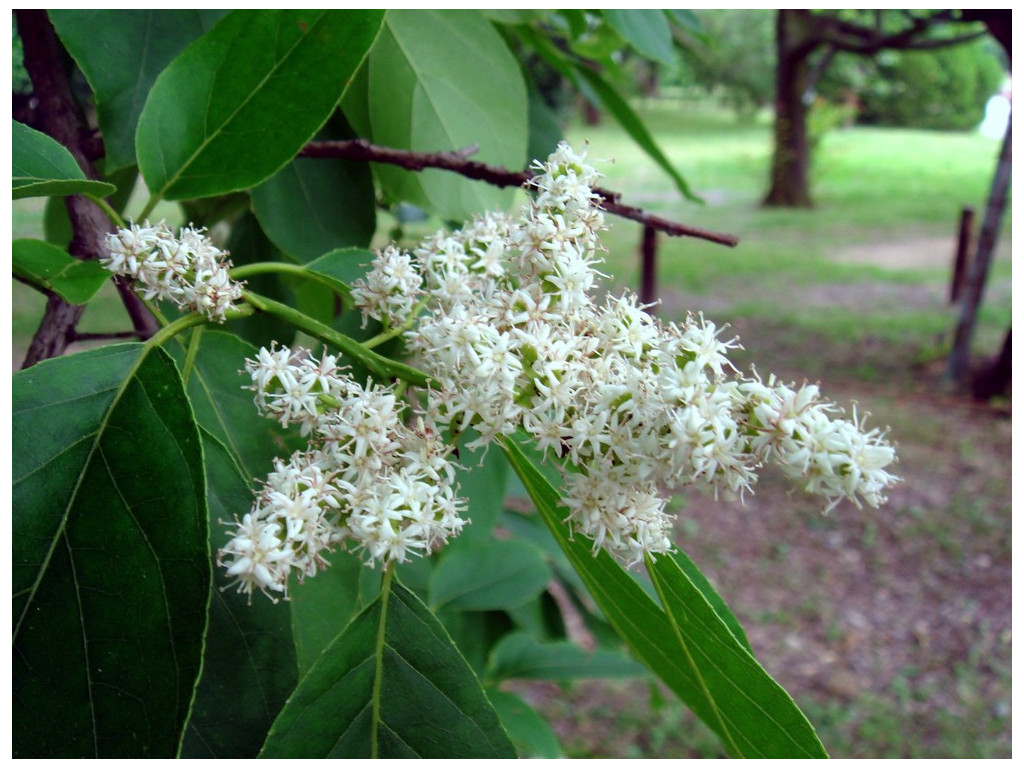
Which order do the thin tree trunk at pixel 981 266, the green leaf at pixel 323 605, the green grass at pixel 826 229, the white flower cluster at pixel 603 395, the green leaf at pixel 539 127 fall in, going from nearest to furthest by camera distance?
the white flower cluster at pixel 603 395 → the green leaf at pixel 323 605 → the green leaf at pixel 539 127 → the thin tree trunk at pixel 981 266 → the green grass at pixel 826 229

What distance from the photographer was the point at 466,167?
2.71ft

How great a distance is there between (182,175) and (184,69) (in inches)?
3.3

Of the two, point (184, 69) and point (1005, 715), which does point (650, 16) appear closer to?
point (184, 69)

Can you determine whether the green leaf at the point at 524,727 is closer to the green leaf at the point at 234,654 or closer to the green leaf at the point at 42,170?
the green leaf at the point at 234,654

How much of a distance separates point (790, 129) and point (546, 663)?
8616mm

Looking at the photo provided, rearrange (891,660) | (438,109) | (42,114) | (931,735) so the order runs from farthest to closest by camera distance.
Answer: (891,660)
(931,735)
(438,109)
(42,114)

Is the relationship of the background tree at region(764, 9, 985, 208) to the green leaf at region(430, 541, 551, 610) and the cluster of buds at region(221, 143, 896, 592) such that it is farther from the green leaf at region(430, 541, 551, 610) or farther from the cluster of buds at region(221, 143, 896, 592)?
the cluster of buds at region(221, 143, 896, 592)

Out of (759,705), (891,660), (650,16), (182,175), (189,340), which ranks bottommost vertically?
(891,660)

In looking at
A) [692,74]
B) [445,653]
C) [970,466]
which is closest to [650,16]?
[445,653]

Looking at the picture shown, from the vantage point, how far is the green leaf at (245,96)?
0.71 m

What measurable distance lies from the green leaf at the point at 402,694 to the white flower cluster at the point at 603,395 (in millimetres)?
151

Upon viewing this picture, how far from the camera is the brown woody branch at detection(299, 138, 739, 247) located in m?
0.79

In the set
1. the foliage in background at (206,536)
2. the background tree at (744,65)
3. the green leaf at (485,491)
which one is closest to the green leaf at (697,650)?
the foliage in background at (206,536)

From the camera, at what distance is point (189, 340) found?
696 mm
